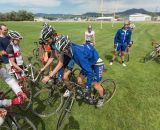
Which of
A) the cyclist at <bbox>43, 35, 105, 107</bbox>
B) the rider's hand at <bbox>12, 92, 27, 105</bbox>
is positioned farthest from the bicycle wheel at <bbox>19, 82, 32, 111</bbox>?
the rider's hand at <bbox>12, 92, 27, 105</bbox>

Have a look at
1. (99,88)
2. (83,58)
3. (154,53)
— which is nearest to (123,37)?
(154,53)

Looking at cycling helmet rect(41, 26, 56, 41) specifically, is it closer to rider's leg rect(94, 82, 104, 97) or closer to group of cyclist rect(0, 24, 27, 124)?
group of cyclist rect(0, 24, 27, 124)

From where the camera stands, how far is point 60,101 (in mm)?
7277

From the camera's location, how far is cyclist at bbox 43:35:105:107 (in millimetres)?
6023

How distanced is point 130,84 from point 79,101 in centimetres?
316

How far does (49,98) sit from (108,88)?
2.50 meters

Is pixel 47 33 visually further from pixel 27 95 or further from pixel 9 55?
pixel 27 95

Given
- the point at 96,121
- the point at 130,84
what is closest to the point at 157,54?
the point at 130,84

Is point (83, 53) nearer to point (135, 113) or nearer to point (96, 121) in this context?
point (96, 121)

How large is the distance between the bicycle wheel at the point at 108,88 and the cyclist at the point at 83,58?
2.88 ft

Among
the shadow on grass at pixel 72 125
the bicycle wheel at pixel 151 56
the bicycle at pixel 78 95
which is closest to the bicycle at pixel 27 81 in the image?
the bicycle at pixel 78 95

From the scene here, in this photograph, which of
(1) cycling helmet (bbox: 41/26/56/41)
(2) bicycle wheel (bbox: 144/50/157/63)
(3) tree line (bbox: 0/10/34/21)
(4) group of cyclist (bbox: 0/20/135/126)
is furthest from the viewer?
(3) tree line (bbox: 0/10/34/21)

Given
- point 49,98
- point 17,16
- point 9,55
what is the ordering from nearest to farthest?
point 49,98
point 9,55
point 17,16

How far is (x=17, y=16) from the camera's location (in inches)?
4395
